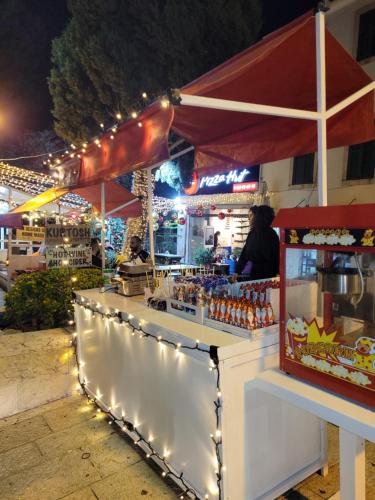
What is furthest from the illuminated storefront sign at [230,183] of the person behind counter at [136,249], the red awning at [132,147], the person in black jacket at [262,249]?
the red awning at [132,147]

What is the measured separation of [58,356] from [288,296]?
13.6 feet

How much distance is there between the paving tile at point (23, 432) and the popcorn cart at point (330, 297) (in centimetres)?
261

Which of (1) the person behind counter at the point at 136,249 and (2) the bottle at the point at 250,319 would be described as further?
(1) the person behind counter at the point at 136,249

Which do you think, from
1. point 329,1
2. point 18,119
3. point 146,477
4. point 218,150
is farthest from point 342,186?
point 18,119

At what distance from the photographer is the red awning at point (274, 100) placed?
2.19 m

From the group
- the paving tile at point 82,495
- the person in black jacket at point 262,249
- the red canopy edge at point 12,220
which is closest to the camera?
the paving tile at point 82,495

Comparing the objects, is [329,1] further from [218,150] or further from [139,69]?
[218,150]

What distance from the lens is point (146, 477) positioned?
255cm

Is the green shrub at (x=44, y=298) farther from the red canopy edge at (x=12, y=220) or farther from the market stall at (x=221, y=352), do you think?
the market stall at (x=221, y=352)

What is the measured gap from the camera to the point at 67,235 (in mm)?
5070

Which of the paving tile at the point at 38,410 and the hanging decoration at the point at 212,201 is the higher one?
the hanging decoration at the point at 212,201

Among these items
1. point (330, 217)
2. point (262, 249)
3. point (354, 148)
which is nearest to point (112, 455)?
point (262, 249)

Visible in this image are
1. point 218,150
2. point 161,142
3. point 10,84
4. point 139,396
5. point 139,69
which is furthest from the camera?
point 10,84

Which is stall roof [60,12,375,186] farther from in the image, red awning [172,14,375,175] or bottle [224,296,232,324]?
bottle [224,296,232,324]
